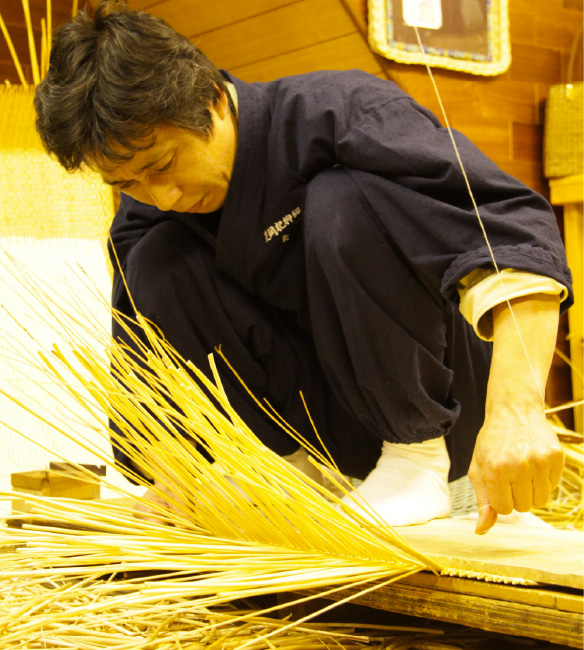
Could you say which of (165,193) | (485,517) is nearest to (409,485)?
(485,517)

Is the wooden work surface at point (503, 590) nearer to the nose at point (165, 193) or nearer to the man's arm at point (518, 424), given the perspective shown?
the man's arm at point (518, 424)

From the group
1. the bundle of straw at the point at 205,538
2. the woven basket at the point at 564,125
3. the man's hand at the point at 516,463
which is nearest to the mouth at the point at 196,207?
the bundle of straw at the point at 205,538

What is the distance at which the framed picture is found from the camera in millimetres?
1528

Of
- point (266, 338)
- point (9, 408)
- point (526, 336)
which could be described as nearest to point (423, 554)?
point (526, 336)

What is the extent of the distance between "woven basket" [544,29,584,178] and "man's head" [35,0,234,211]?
3.53ft

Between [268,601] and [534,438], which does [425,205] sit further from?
[268,601]

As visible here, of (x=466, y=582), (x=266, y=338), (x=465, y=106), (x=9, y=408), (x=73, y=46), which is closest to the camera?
(x=466, y=582)

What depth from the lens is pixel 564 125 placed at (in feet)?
5.83

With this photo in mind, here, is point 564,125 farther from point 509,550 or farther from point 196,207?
point 509,550

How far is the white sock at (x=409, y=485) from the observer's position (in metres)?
0.86

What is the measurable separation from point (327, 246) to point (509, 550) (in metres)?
0.39

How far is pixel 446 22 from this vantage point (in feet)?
5.08

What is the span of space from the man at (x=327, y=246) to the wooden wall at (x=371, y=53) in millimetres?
537

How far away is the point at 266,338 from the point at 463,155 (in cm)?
37
